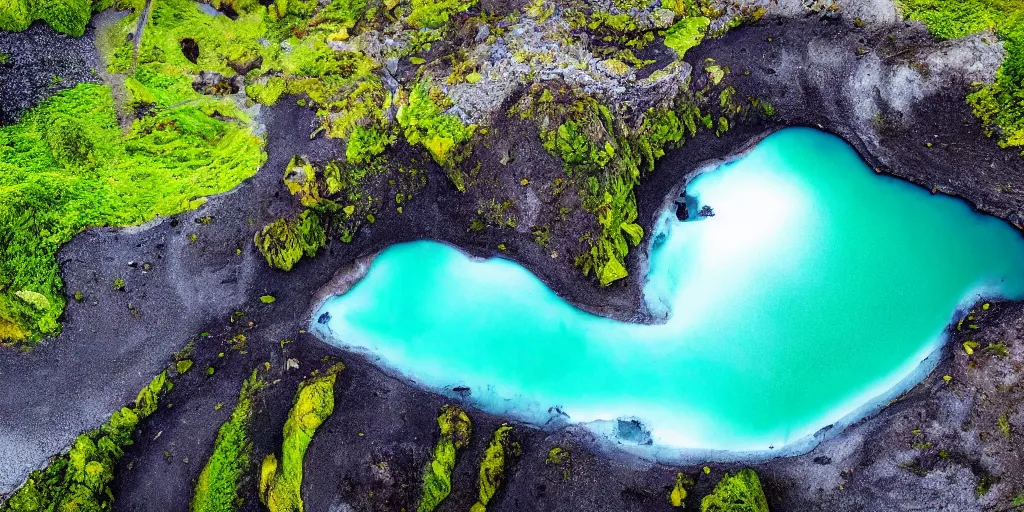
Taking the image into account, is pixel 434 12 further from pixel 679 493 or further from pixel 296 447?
pixel 679 493

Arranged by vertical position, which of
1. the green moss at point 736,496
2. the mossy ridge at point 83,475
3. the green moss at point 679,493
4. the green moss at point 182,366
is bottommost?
the green moss at point 679,493

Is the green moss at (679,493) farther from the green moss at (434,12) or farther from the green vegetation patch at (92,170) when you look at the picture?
the green moss at (434,12)

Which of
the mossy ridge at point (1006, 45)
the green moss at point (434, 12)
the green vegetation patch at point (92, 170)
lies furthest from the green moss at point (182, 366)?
the mossy ridge at point (1006, 45)

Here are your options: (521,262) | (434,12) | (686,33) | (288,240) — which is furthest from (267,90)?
(686,33)

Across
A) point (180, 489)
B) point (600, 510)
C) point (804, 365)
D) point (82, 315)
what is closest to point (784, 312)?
point (804, 365)

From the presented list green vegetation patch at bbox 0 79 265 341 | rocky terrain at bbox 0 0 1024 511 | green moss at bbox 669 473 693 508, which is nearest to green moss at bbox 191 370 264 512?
rocky terrain at bbox 0 0 1024 511

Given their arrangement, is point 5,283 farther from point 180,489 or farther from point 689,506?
point 689,506
